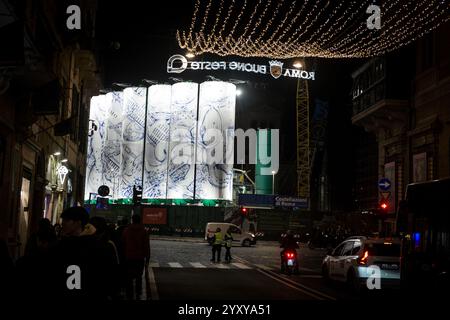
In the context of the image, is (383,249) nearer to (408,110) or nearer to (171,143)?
(408,110)

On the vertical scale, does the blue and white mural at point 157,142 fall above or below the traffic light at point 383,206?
above

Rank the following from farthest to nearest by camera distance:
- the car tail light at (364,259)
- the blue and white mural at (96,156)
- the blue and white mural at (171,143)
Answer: the blue and white mural at (96,156) < the blue and white mural at (171,143) < the car tail light at (364,259)

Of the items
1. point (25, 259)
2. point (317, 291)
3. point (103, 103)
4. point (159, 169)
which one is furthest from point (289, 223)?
point (25, 259)

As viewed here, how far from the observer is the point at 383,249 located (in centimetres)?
1703

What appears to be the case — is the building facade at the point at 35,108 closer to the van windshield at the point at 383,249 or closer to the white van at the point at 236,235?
the van windshield at the point at 383,249

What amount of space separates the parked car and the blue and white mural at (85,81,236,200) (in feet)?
162

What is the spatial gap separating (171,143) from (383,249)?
53.4 metres

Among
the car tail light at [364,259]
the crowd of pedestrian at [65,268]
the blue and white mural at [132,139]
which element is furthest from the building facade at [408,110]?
the blue and white mural at [132,139]

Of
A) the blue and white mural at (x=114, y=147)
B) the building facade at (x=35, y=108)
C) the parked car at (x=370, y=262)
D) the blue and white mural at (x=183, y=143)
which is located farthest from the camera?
the blue and white mural at (x=114, y=147)

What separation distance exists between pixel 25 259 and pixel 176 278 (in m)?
16.0

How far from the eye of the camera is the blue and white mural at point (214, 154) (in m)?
67.2

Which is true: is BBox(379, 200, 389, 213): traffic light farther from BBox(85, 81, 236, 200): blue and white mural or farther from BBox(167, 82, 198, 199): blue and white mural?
BBox(167, 82, 198, 199): blue and white mural

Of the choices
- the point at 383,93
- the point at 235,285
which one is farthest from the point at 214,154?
the point at 235,285
